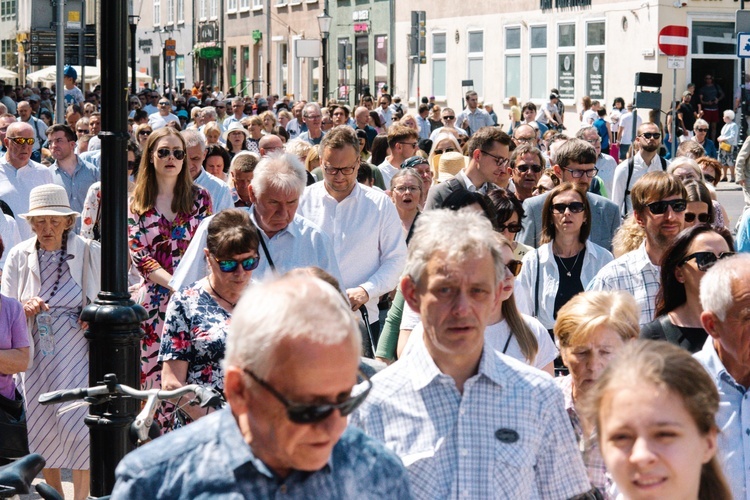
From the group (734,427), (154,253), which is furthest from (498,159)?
(734,427)

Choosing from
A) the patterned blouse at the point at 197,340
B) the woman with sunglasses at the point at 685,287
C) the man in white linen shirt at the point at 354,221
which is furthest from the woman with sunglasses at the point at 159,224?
the woman with sunglasses at the point at 685,287

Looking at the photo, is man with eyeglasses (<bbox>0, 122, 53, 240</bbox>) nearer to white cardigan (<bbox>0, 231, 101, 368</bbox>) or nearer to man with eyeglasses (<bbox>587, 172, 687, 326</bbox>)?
white cardigan (<bbox>0, 231, 101, 368</bbox>)

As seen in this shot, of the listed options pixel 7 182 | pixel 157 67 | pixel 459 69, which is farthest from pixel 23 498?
pixel 157 67

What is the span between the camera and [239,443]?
2.65m

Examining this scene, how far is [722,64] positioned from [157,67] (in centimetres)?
4956

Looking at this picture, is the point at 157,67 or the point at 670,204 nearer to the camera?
the point at 670,204

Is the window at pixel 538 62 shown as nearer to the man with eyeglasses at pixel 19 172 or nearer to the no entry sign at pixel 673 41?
the no entry sign at pixel 673 41

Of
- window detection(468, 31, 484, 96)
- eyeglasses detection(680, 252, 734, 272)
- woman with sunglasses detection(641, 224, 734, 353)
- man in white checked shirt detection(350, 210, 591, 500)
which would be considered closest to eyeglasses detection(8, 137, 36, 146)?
woman with sunglasses detection(641, 224, 734, 353)

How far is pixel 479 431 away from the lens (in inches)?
139

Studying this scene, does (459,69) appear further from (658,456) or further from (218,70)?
(658,456)

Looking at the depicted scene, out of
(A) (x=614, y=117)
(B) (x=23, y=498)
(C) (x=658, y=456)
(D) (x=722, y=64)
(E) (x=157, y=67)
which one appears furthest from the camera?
(E) (x=157, y=67)

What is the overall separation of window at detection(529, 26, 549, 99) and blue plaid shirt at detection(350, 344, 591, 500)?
38.9 m

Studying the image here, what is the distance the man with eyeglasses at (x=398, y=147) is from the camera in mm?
13758

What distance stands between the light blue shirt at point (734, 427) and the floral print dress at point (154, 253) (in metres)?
4.10
